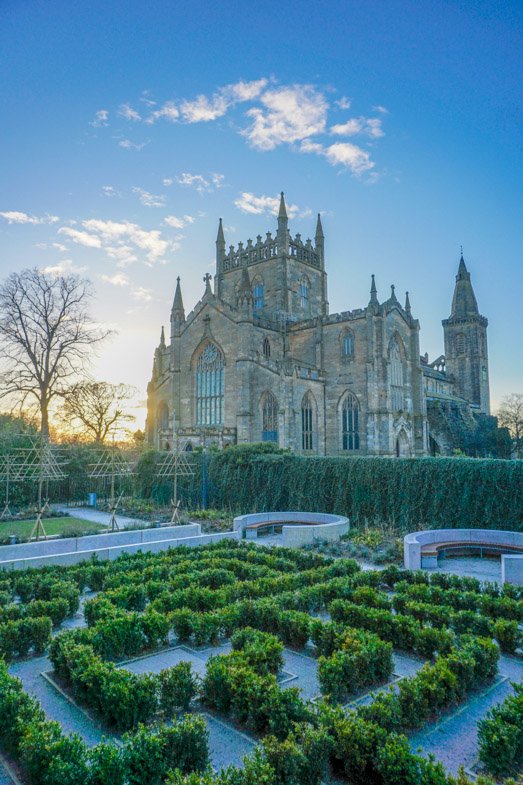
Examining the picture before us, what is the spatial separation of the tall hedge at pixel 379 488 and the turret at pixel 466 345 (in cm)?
4975

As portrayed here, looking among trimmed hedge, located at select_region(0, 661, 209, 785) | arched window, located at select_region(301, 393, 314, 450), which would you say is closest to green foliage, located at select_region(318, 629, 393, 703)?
trimmed hedge, located at select_region(0, 661, 209, 785)

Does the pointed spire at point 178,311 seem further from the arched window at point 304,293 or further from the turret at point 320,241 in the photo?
the turret at point 320,241

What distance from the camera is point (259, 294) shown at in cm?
4816

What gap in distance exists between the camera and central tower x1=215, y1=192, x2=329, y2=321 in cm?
4619

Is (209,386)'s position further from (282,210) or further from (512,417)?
(512,417)

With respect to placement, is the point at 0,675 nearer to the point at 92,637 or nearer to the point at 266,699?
the point at 92,637

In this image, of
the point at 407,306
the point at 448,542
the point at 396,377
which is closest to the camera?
the point at 448,542

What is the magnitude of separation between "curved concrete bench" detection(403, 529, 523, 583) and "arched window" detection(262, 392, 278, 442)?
66.2 ft

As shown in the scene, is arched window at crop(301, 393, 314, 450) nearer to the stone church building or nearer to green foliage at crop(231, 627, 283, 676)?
the stone church building

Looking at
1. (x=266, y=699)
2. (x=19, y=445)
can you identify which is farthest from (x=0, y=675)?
(x=19, y=445)

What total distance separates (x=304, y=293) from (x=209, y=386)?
15.4 meters

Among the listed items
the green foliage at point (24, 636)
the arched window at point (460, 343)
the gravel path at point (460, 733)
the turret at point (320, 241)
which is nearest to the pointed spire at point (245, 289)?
the turret at point (320, 241)

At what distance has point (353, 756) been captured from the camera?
4.63 m

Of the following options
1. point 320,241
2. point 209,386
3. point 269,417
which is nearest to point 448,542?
point 269,417
